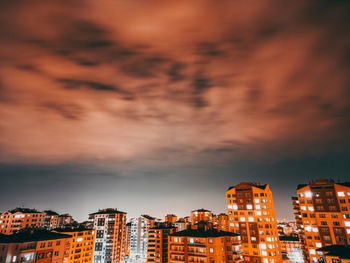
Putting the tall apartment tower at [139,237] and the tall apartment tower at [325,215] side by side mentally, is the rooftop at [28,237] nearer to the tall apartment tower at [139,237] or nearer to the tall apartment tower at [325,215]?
the tall apartment tower at [325,215]

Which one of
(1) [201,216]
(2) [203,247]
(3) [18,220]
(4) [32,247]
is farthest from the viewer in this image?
(1) [201,216]

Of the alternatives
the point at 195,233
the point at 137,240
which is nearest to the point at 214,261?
the point at 195,233

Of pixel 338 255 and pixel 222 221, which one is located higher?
pixel 222 221

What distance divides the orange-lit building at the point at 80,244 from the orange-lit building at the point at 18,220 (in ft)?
119

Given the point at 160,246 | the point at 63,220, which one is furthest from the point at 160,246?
the point at 63,220

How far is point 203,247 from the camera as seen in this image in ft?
216

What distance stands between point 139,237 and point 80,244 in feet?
261

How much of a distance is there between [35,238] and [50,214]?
99.3 meters

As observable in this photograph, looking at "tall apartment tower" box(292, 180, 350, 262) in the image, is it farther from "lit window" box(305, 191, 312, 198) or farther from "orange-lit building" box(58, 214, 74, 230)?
"orange-lit building" box(58, 214, 74, 230)

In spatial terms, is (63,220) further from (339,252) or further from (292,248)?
(339,252)

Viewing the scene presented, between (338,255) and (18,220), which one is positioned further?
(18,220)

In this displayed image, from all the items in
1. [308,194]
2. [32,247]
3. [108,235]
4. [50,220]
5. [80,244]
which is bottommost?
[80,244]

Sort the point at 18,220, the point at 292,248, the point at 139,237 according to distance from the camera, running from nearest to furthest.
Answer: the point at 18,220 < the point at 292,248 < the point at 139,237

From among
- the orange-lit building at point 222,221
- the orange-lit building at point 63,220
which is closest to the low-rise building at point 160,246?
the orange-lit building at point 222,221
